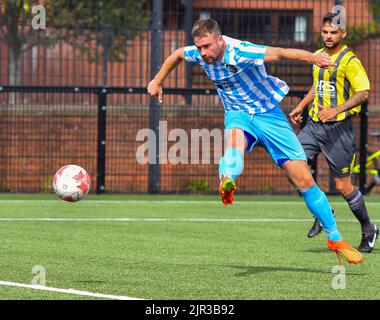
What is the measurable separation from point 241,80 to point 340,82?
2155 mm

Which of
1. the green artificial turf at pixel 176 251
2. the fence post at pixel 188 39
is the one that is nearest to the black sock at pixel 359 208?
the green artificial turf at pixel 176 251

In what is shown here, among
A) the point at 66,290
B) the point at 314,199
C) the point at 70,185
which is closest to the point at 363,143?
the point at 314,199

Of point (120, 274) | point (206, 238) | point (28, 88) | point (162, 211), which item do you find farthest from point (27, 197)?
point (120, 274)

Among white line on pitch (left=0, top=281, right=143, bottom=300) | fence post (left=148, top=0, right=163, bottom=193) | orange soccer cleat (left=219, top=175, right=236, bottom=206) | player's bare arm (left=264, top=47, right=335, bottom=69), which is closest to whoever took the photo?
white line on pitch (left=0, top=281, right=143, bottom=300)

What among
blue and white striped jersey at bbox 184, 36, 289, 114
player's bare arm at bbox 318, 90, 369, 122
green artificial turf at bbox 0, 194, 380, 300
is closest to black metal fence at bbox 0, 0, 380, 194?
green artificial turf at bbox 0, 194, 380, 300

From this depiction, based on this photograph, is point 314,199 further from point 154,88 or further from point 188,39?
point 188,39

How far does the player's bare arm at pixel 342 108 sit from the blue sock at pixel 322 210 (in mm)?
1312

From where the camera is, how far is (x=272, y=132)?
9.56m

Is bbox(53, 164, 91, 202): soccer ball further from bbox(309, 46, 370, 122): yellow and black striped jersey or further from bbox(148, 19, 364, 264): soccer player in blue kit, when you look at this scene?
bbox(309, 46, 370, 122): yellow and black striped jersey

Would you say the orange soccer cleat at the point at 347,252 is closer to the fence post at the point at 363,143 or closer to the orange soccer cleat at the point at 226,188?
the orange soccer cleat at the point at 226,188

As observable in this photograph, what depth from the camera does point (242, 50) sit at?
927 cm

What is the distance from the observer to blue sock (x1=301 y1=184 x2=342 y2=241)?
9492 millimetres

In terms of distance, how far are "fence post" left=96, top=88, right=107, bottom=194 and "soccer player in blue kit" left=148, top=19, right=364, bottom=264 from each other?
953 cm

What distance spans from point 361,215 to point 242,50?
111 inches
